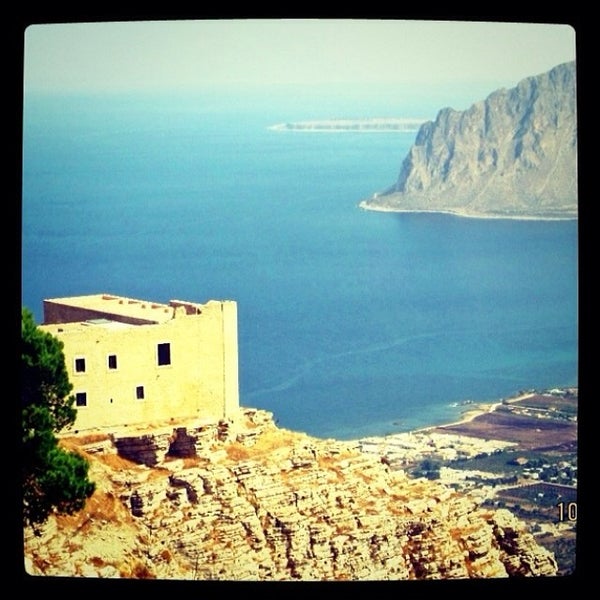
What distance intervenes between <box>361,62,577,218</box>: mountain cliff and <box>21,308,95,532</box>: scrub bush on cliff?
1.67 m

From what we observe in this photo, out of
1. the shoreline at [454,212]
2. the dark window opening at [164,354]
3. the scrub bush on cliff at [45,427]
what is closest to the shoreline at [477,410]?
the shoreline at [454,212]

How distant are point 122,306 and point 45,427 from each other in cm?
71

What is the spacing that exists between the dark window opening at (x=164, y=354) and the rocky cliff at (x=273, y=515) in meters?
0.37

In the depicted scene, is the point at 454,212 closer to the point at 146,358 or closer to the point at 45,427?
the point at 146,358

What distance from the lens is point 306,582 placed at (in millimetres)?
10484

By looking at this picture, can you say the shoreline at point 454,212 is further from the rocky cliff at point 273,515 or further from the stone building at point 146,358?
the rocky cliff at point 273,515

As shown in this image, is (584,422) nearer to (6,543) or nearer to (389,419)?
(389,419)

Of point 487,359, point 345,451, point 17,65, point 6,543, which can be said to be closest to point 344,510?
point 345,451

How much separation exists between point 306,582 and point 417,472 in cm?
120

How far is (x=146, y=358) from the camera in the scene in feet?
38.0

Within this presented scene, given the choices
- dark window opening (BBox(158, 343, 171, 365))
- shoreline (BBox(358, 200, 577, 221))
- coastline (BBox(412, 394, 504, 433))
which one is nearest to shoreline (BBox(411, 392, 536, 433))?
coastline (BBox(412, 394, 504, 433))

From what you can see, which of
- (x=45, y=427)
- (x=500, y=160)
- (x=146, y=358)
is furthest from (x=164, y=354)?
(x=500, y=160)

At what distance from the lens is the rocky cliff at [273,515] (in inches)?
444

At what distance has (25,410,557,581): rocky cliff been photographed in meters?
11.3
